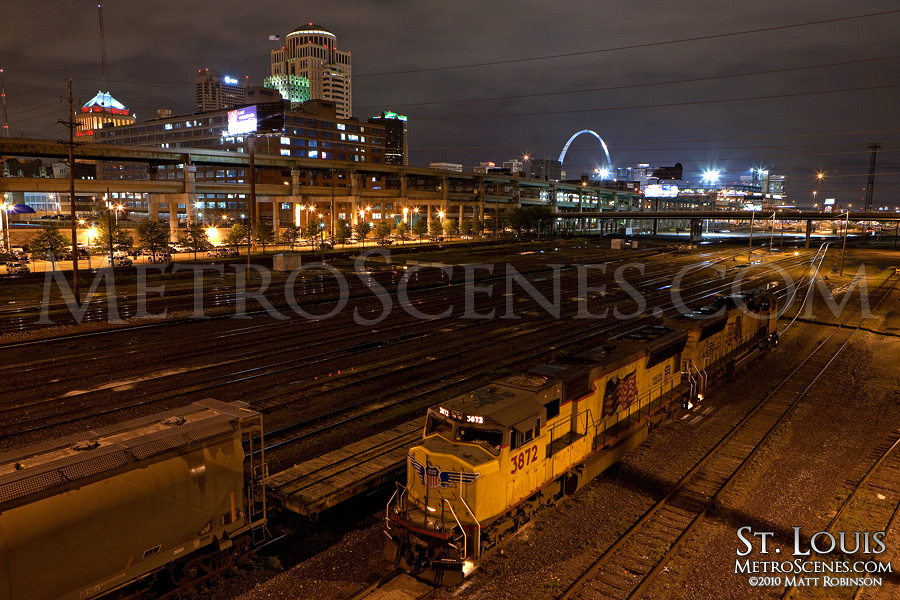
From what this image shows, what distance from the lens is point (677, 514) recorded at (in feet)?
46.7

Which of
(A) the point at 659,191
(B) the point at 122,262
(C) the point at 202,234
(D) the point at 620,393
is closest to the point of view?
(D) the point at 620,393

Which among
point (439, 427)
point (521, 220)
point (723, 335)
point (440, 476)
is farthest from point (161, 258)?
point (521, 220)

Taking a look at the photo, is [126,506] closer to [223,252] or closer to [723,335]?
[723,335]

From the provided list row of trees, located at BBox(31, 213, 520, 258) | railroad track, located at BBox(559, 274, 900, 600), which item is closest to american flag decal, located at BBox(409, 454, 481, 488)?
railroad track, located at BBox(559, 274, 900, 600)

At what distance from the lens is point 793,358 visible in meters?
30.0

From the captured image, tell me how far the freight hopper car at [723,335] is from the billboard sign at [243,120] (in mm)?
88503

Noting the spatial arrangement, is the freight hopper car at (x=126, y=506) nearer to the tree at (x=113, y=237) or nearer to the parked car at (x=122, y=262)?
the parked car at (x=122, y=262)

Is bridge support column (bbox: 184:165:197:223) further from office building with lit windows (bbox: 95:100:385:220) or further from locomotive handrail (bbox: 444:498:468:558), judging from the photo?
locomotive handrail (bbox: 444:498:468:558)

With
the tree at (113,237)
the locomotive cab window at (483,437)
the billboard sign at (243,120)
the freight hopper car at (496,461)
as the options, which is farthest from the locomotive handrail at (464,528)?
the billboard sign at (243,120)

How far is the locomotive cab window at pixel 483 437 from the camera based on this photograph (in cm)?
1127

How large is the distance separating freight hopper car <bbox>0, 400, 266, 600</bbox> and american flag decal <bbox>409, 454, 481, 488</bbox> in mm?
3739

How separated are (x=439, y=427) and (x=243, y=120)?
98713 millimetres

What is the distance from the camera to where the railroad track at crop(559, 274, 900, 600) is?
11.5m

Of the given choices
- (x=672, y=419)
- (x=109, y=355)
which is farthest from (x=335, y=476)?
(x=109, y=355)
